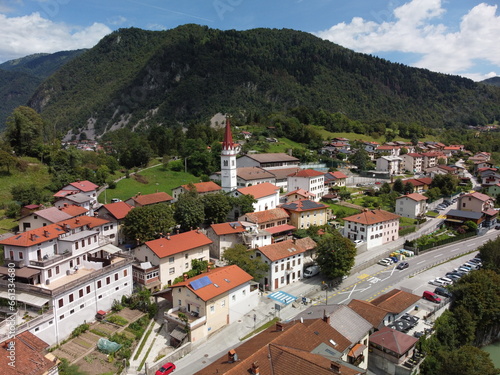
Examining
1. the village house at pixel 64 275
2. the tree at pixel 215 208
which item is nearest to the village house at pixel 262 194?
Result: the tree at pixel 215 208

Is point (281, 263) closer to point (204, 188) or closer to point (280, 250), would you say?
point (280, 250)

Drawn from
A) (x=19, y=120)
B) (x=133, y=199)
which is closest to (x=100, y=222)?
(x=133, y=199)

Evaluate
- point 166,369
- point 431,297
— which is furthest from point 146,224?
point 431,297

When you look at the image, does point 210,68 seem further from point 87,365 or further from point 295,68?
point 87,365

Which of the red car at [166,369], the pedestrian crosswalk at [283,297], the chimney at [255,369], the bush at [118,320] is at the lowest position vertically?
the pedestrian crosswalk at [283,297]

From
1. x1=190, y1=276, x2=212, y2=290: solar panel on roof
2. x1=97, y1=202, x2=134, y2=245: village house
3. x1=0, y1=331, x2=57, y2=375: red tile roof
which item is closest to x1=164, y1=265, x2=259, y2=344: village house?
x1=190, y1=276, x2=212, y2=290: solar panel on roof

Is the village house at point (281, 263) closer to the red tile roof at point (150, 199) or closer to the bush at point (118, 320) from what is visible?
the bush at point (118, 320)
